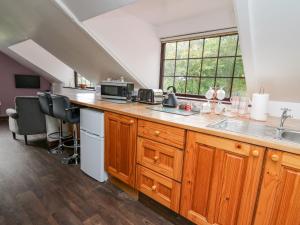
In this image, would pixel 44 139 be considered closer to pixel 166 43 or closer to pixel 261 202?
pixel 166 43

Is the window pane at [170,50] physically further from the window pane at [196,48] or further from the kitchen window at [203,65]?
the window pane at [196,48]

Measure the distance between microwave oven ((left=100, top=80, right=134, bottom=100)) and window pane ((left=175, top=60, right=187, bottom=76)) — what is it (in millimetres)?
741

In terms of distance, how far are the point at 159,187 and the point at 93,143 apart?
3.11 feet

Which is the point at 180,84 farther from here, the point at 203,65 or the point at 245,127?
the point at 245,127

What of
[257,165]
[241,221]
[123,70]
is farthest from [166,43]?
[241,221]

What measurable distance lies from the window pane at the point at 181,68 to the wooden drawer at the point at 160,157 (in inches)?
54.6

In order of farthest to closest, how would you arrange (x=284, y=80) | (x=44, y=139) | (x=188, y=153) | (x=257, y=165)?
1. (x=44, y=139)
2. (x=284, y=80)
3. (x=188, y=153)
4. (x=257, y=165)

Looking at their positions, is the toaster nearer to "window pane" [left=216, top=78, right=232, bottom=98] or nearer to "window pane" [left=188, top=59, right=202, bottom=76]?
"window pane" [left=188, top=59, right=202, bottom=76]

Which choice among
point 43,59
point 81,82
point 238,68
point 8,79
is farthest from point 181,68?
point 8,79

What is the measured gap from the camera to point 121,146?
6.03ft

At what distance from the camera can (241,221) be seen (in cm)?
116

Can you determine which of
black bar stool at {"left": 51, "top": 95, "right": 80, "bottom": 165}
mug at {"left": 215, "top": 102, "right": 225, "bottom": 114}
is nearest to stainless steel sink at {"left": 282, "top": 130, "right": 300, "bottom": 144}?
mug at {"left": 215, "top": 102, "right": 225, "bottom": 114}

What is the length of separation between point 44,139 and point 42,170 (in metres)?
1.31

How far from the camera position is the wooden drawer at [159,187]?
147cm
